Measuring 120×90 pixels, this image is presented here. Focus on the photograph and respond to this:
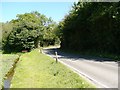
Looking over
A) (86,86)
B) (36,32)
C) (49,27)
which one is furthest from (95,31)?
(49,27)

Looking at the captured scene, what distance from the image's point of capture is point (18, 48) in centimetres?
7356

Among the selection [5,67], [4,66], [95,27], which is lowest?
[4,66]

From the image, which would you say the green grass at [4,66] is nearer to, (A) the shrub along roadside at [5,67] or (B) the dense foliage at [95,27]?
(A) the shrub along roadside at [5,67]

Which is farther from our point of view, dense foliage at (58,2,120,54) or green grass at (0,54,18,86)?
dense foliage at (58,2,120,54)

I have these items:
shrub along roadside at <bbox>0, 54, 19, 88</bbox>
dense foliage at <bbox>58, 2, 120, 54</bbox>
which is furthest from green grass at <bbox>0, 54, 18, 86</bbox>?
dense foliage at <bbox>58, 2, 120, 54</bbox>

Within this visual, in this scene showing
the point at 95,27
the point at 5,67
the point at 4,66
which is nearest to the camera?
the point at 5,67

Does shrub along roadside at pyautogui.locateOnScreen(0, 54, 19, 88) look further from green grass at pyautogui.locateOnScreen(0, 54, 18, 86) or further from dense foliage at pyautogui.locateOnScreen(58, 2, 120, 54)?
dense foliage at pyautogui.locateOnScreen(58, 2, 120, 54)

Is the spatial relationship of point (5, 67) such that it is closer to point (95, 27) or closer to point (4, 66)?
point (4, 66)

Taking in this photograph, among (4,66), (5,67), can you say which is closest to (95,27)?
(4,66)

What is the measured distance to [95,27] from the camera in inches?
1858

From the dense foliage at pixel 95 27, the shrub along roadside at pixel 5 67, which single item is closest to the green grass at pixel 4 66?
the shrub along roadside at pixel 5 67

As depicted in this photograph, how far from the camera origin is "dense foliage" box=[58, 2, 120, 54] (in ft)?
130

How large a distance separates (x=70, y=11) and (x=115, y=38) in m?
26.7

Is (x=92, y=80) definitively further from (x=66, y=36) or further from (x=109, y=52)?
(x=66, y=36)
